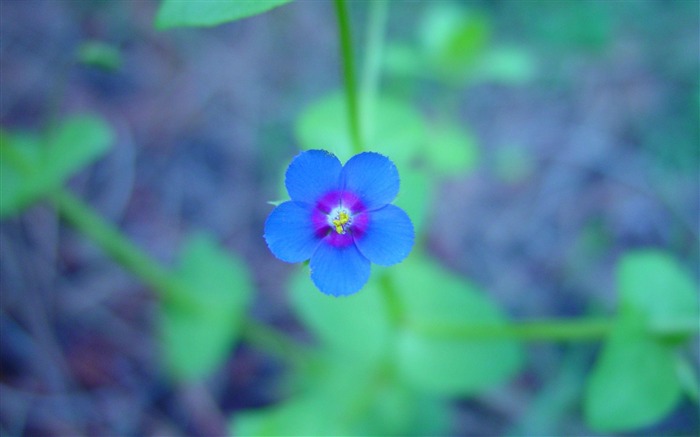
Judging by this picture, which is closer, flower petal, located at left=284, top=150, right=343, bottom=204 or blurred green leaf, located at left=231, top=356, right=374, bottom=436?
flower petal, located at left=284, top=150, right=343, bottom=204

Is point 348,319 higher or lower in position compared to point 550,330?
higher

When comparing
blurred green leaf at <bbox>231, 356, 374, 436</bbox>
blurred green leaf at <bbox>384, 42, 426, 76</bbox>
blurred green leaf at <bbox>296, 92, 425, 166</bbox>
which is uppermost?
blurred green leaf at <bbox>384, 42, 426, 76</bbox>

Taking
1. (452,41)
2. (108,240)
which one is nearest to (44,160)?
(108,240)

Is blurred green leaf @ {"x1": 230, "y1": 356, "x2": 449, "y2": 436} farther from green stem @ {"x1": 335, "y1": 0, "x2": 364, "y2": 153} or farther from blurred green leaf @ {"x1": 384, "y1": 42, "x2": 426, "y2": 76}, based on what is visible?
blurred green leaf @ {"x1": 384, "y1": 42, "x2": 426, "y2": 76}

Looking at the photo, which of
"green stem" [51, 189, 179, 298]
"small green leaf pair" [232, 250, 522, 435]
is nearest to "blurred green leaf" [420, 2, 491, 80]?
"small green leaf pair" [232, 250, 522, 435]

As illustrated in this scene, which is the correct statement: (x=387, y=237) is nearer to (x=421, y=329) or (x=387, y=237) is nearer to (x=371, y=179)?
(x=371, y=179)

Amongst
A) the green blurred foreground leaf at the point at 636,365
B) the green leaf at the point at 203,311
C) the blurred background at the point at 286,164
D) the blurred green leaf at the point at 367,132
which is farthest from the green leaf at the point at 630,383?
the green leaf at the point at 203,311

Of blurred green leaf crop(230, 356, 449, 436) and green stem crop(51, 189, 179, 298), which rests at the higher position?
green stem crop(51, 189, 179, 298)
